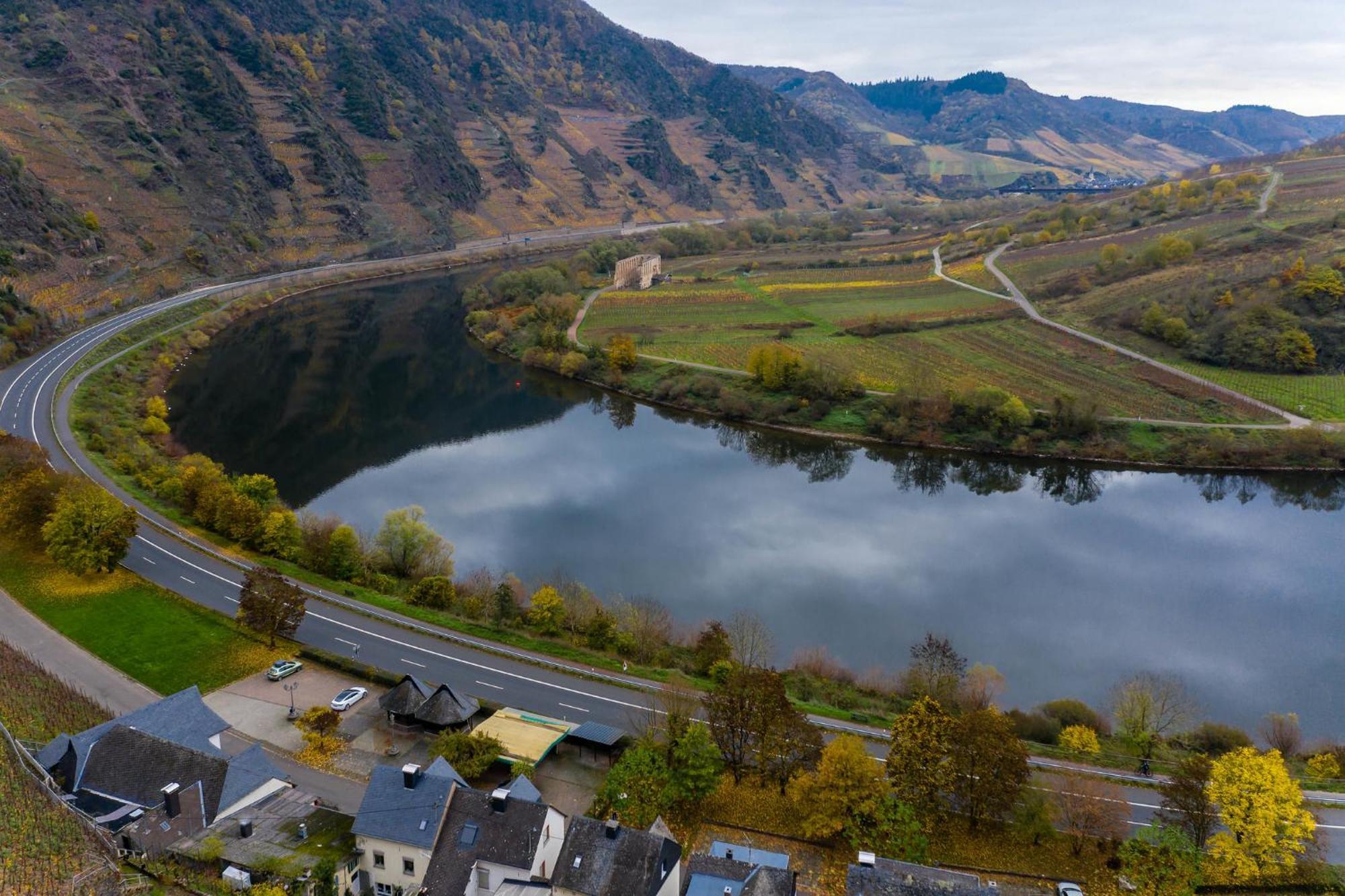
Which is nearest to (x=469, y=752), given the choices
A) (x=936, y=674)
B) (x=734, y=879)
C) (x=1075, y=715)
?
(x=734, y=879)

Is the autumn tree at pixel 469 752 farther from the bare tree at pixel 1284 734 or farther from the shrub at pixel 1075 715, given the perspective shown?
the bare tree at pixel 1284 734

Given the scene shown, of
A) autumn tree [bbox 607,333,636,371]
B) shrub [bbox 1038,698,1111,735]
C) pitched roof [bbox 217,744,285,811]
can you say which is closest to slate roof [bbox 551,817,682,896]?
pitched roof [bbox 217,744,285,811]

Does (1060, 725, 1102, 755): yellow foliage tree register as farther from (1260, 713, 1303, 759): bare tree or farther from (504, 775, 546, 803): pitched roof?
(504, 775, 546, 803): pitched roof

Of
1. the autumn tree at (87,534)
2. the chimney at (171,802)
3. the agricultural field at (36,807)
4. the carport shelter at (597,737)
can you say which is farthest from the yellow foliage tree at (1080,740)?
the autumn tree at (87,534)

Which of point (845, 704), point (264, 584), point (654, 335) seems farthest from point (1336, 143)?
point (264, 584)

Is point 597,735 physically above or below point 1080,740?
above

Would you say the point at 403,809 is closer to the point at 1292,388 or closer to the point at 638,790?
the point at 638,790
